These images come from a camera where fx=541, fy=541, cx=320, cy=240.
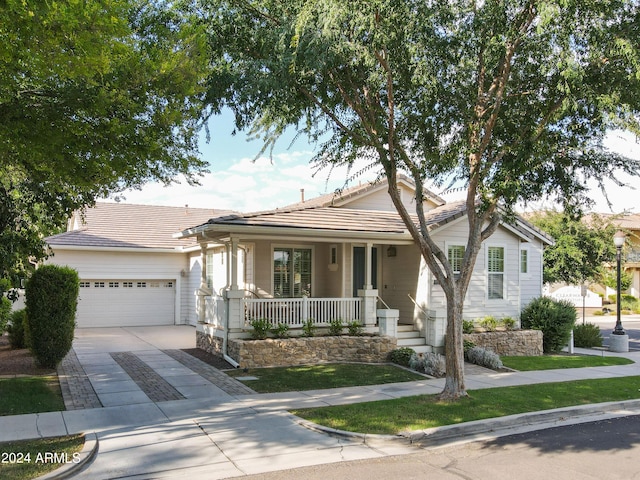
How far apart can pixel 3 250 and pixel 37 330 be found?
239cm

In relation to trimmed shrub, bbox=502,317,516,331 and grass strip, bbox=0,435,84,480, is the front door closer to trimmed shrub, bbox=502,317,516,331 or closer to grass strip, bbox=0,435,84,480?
trimmed shrub, bbox=502,317,516,331

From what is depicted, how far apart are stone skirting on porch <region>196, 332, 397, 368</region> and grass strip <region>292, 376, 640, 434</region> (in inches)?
150

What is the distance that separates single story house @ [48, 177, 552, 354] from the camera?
14.2 meters

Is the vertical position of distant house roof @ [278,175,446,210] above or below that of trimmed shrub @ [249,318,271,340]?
above

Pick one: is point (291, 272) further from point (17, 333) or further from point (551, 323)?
point (551, 323)

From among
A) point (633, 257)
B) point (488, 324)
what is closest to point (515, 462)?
point (488, 324)

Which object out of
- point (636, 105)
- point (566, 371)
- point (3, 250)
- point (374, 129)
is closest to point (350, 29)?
point (374, 129)

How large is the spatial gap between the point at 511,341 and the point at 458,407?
25.2 feet

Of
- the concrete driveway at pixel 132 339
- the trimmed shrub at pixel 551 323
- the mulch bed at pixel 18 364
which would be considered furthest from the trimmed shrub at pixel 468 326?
the mulch bed at pixel 18 364

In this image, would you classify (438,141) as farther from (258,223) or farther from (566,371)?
(566,371)

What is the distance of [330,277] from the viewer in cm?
1675

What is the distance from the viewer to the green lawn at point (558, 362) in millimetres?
14367

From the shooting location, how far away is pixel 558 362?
15.1 metres

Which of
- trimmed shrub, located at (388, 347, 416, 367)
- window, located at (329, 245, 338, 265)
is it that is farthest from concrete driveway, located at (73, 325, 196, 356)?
trimmed shrub, located at (388, 347, 416, 367)
